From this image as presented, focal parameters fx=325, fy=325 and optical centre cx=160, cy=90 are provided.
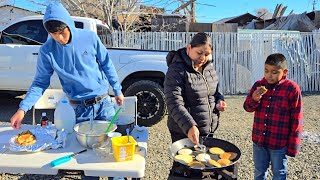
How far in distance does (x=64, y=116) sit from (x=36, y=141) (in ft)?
1.00

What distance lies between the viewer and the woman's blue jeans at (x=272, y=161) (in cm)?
274

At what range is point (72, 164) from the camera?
2018mm

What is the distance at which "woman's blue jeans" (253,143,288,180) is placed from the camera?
8.99ft

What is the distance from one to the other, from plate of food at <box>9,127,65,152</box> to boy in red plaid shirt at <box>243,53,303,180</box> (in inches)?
63.5

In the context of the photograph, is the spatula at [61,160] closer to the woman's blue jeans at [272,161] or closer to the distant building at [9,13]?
the woman's blue jeans at [272,161]

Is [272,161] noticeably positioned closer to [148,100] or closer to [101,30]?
[148,100]

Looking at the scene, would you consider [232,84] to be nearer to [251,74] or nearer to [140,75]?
[251,74]

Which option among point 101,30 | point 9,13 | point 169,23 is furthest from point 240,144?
point 9,13

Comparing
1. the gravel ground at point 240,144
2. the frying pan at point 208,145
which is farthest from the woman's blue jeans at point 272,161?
the gravel ground at point 240,144

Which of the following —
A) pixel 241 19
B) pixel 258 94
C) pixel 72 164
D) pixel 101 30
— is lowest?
pixel 72 164

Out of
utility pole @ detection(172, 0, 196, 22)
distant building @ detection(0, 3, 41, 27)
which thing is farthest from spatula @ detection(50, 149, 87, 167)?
distant building @ detection(0, 3, 41, 27)

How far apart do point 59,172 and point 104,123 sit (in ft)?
1.93

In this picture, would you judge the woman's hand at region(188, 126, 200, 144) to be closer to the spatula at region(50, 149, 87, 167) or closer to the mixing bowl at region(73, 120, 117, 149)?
the mixing bowl at region(73, 120, 117, 149)

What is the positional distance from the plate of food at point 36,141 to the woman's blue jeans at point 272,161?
1.68 m
